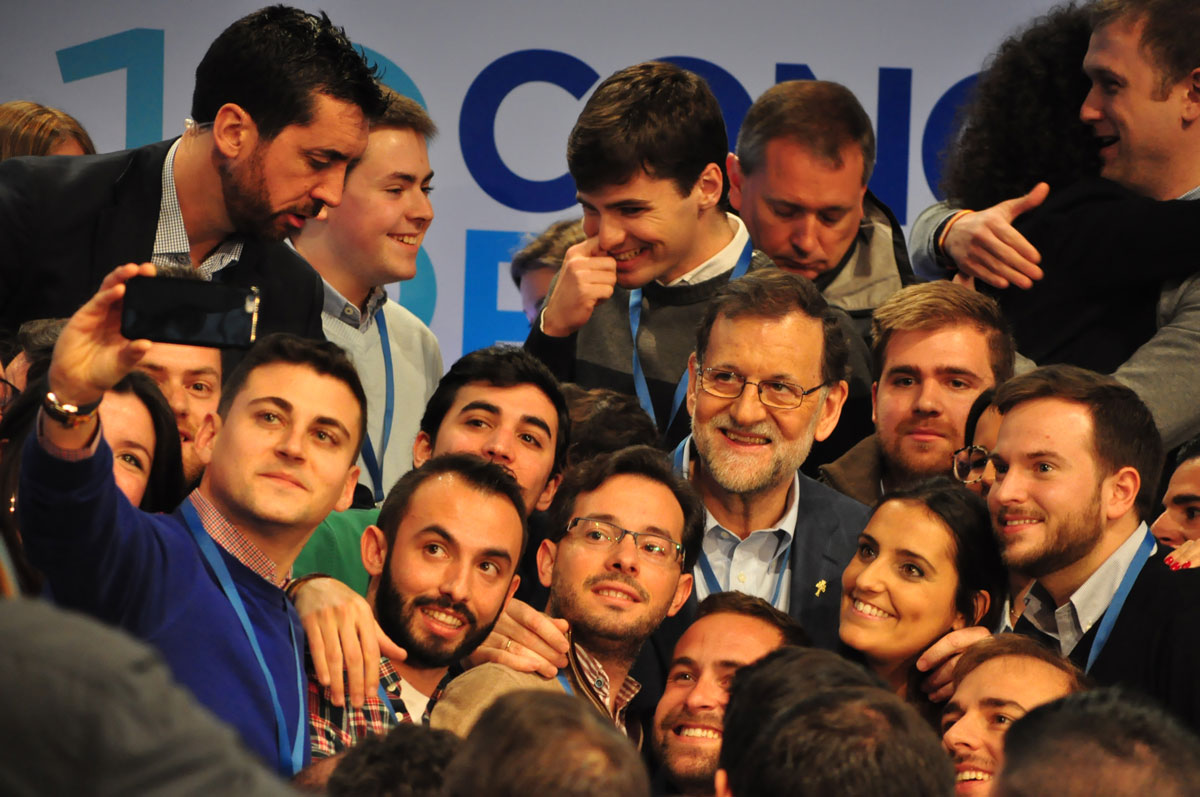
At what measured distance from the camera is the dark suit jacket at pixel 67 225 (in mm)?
3529

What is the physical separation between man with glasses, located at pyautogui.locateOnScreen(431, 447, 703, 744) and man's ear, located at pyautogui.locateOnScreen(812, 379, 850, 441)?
51cm

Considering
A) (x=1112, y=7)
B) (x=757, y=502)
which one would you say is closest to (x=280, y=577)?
(x=757, y=502)

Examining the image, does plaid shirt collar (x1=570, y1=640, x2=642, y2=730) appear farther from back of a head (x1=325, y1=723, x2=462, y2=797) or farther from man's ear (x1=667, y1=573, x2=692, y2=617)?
back of a head (x1=325, y1=723, x2=462, y2=797)

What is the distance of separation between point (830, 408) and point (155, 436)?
1.79m

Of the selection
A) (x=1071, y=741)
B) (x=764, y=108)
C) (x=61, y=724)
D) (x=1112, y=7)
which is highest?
(x=1112, y=7)

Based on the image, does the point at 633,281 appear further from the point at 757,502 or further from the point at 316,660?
the point at 316,660

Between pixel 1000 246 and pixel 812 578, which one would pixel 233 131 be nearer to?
pixel 812 578

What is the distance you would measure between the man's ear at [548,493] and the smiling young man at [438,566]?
521 mm

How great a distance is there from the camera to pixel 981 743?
109 inches

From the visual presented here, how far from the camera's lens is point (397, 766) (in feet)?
6.26

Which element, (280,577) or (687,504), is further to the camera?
(687,504)

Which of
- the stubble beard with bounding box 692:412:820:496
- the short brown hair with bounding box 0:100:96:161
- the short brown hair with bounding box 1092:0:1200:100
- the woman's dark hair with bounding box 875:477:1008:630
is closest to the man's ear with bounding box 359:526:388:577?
the stubble beard with bounding box 692:412:820:496

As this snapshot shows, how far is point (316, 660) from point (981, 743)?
1295 mm

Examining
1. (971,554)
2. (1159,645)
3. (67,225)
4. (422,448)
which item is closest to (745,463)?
(971,554)
